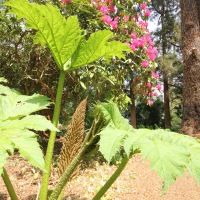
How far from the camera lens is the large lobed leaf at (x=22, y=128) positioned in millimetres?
847

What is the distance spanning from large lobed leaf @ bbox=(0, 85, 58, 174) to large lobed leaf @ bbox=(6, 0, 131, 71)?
12.0 inches

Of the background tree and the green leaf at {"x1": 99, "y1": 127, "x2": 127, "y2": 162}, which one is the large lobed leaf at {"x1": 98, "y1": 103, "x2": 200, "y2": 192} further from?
the background tree

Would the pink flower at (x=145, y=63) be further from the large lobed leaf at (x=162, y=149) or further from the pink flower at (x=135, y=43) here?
the large lobed leaf at (x=162, y=149)

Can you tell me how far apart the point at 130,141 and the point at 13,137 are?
1.42 feet

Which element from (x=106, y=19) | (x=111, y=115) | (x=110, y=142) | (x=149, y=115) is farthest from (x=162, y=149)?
(x=149, y=115)

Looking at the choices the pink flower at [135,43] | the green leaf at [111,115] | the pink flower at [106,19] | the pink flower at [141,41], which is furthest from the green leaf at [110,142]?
the pink flower at [141,41]

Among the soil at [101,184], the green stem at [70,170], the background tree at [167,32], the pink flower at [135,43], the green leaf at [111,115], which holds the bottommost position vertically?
the soil at [101,184]

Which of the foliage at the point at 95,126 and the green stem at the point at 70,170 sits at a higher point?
the foliage at the point at 95,126

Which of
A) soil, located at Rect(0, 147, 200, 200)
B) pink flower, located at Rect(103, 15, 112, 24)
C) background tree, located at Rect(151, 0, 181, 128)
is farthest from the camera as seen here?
background tree, located at Rect(151, 0, 181, 128)

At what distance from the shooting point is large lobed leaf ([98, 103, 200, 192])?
0.80 m

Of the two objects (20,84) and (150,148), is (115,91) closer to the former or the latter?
(20,84)

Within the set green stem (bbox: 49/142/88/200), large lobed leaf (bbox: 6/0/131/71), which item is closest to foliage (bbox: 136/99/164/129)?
large lobed leaf (bbox: 6/0/131/71)

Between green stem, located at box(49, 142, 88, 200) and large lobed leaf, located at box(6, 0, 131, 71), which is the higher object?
large lobed leaf, located at box(6, 0, 131, 71)

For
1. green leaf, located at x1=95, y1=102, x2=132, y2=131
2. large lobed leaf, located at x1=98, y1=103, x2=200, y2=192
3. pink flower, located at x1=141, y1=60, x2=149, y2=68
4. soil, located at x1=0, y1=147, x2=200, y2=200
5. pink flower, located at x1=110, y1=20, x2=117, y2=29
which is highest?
pink flower, located at x1=110, y1=20, x2=117, y2=29
